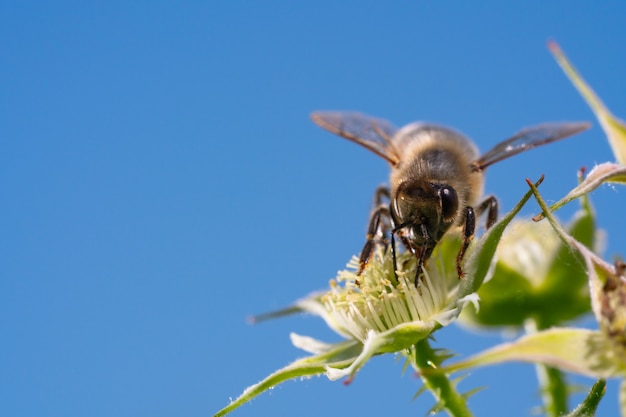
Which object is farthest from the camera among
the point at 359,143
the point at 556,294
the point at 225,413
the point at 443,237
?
the point at 556,294

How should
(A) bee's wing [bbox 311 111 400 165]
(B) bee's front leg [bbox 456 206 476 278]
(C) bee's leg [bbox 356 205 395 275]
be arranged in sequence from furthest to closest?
(A) bee's wing [bbox 311 111 400 165] → (C) bee's leg [bbox 356 205 395 275] → (B) bee's front leg [bbox 456 206 476 278]

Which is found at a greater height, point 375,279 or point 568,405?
point 375,279

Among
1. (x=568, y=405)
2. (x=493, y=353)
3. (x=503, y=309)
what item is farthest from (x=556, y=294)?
(x=493, y=353)

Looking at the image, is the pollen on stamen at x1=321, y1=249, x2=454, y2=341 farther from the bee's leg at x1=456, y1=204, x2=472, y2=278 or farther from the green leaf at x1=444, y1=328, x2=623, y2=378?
the green leaf at x1=444, y1=328, x2=623, y2=378

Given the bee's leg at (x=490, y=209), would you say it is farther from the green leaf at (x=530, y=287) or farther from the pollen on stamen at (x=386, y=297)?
the green leaf at (x=530, y=287)

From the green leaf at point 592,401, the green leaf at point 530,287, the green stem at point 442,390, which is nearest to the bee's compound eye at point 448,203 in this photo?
the green stem at point 442,390

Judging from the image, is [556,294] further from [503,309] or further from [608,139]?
[608,139]

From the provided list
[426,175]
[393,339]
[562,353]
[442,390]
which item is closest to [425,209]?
[426,175]

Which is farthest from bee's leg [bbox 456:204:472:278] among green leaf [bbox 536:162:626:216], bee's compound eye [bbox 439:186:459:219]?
green leaf [bbox 536:162:626:216]
